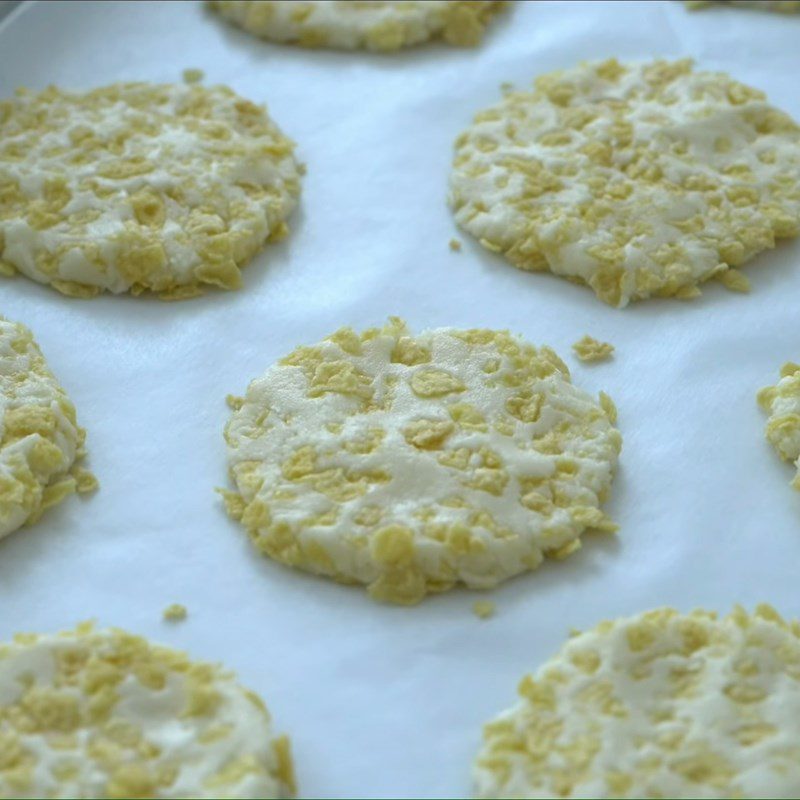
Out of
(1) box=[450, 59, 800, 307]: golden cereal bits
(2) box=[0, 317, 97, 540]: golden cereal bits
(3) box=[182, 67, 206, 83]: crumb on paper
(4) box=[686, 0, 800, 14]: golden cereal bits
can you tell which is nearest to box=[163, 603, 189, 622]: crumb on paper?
(2) box=[0, 317, 97, 540]: golden cereal bits

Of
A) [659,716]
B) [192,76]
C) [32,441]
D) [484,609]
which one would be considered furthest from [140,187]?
[659,716]

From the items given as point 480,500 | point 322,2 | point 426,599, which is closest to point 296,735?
point 426,599

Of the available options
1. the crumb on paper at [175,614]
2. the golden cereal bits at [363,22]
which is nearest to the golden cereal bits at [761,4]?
the golden cereal bits at [363,22]

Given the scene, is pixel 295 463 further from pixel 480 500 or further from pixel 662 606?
pixel 662 606

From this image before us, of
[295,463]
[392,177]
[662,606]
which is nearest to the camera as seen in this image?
[662,606]

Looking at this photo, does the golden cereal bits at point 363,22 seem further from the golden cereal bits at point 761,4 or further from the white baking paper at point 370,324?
the golden cereal bits at point 761,4

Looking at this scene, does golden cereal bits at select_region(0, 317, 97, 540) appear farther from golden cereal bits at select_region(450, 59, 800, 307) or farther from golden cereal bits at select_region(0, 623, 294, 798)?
golden cereal bits at select_region(450, 59, 800, 307)

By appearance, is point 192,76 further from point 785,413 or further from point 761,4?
point 785,413
